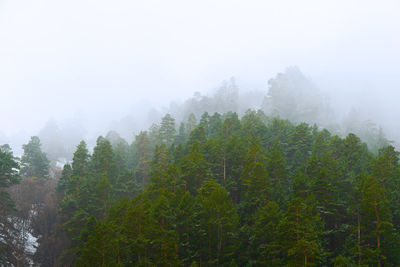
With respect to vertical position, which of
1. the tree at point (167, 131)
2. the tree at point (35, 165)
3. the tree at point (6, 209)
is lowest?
the tree at point (6, 209)

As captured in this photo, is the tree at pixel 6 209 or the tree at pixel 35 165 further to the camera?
the tree at pixel 35 165

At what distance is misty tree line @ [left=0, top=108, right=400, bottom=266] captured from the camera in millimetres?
24391

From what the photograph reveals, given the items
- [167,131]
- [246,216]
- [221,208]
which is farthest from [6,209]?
[167,131]

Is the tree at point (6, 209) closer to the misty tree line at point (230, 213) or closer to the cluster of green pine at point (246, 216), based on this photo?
the misty tree line at point (230, 213)

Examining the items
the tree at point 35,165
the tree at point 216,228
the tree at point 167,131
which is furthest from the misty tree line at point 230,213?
the tree at point 167,131

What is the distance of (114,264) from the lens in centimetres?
2448

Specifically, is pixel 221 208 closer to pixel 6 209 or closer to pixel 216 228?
pixel 216 228

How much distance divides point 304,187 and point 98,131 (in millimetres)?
112471

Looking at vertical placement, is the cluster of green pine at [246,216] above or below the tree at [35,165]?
below

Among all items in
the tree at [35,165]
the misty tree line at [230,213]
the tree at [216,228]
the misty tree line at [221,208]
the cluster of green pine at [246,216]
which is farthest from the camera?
the tree at [35,165]

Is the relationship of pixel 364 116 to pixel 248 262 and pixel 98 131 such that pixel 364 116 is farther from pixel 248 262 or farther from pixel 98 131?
pixel 98 131

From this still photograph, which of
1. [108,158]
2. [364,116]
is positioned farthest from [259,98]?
[108,158]

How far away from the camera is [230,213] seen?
90.8ft

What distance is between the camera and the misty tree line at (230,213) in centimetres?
2439
